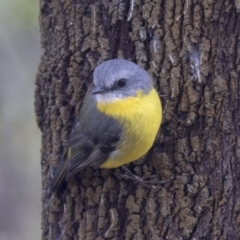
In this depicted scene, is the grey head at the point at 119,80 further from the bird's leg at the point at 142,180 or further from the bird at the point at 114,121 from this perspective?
the bird's leg at the point at 142,180

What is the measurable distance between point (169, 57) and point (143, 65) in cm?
23

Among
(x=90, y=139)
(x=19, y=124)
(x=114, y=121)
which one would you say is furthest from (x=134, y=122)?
(x=19, y=124)

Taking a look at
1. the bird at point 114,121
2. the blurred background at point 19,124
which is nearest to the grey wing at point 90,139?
the bird at point 114,121

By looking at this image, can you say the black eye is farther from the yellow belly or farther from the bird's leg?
the bird's leg

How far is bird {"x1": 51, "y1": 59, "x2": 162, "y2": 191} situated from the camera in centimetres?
450

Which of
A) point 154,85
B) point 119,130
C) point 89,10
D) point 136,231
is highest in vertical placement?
point 89,10

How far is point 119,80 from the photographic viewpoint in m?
4.60

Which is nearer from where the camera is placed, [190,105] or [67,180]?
[190,105]

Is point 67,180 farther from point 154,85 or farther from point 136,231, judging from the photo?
point 154,85

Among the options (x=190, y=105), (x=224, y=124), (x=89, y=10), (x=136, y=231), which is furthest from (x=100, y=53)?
(x=136, y=231)

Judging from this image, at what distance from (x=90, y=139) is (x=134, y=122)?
0.45 m

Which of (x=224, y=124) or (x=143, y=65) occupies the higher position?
(x=143, y=65)

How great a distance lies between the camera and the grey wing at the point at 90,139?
475 centimetres

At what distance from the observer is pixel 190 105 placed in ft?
15.0
